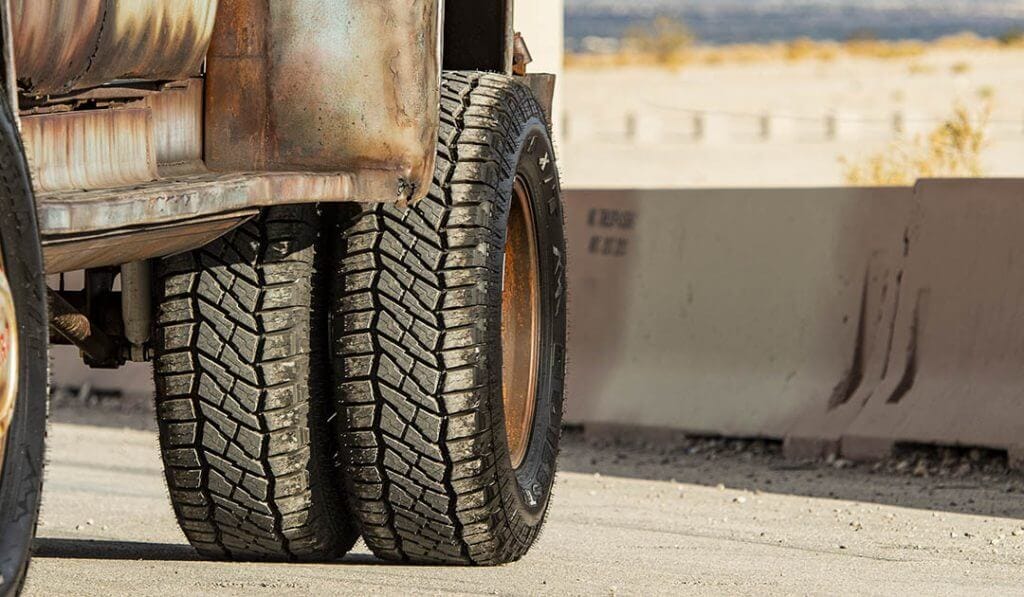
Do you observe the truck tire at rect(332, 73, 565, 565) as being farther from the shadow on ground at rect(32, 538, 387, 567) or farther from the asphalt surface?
the shadow on ground at rect(32, 538, 387, 567)

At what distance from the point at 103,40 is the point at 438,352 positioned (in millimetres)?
1480

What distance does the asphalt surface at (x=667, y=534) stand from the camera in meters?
5.62

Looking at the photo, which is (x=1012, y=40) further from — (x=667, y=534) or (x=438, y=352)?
(x=438, y=352)

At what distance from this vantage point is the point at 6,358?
3.61 meters

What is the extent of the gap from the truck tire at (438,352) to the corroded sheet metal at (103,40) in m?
0.84

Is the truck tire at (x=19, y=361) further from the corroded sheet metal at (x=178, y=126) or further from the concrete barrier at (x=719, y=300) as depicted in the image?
the concrete barrier at (x=719, y=300)

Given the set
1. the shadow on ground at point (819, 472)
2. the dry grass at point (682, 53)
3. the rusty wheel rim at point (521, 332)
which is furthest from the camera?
the dry grass at point (682, 53)

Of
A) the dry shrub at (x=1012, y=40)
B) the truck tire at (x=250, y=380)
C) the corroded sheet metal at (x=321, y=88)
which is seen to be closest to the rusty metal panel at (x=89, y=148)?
the corroded sheet metal at (x=321, y=88)

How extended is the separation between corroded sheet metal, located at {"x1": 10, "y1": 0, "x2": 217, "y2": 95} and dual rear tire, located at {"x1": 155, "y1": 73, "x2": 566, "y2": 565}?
2.63ft

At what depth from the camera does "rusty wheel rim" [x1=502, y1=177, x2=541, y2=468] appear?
629 cm

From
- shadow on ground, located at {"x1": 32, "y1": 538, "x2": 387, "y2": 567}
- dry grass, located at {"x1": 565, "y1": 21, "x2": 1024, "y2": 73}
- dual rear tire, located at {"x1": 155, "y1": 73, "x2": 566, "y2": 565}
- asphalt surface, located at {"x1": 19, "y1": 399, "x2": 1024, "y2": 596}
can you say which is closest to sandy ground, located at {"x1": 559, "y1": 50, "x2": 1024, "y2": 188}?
dry grass, located at {"x1": 565, "y1": 21, "x2": 1024, "y2": 73}

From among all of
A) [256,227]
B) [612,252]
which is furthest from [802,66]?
[256,227]

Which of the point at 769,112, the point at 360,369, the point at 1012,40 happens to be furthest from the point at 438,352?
the point at 1012,40

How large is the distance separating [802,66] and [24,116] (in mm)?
65936
